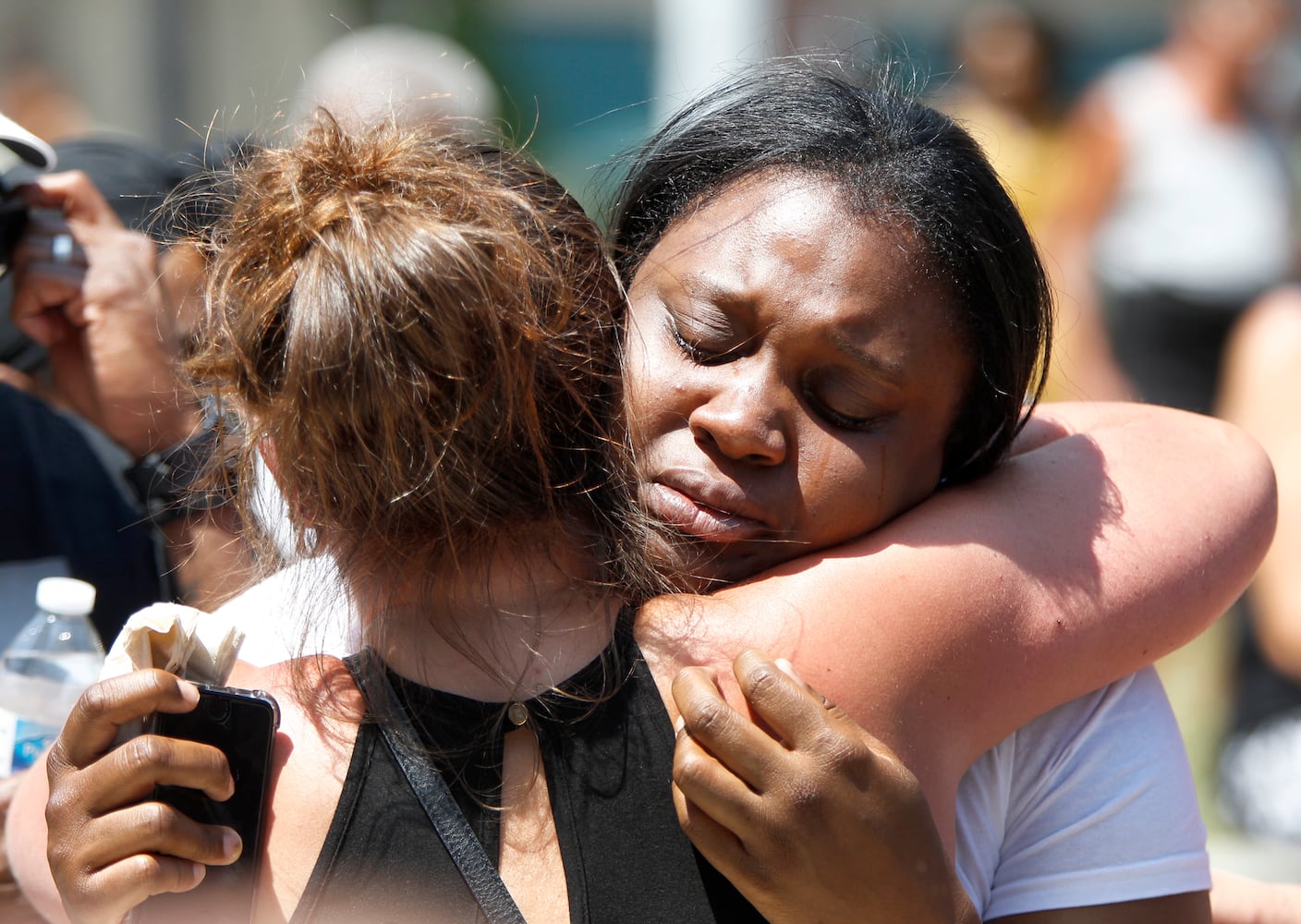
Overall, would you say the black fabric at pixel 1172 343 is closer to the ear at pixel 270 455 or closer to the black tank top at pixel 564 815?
the black tank top at pixel 564 815

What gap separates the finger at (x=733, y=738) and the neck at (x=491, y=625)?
147 mm

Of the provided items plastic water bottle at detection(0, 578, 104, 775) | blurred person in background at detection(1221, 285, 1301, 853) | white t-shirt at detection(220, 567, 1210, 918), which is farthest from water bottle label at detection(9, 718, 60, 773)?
blurred person in background at detection(1221, 285, 1301, 853)

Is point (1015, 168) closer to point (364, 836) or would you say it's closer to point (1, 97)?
point (364, 836)

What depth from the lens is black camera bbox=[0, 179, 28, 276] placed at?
218 centimetres

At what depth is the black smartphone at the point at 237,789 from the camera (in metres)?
1.27

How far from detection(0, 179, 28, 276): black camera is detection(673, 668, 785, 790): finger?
5.19ft

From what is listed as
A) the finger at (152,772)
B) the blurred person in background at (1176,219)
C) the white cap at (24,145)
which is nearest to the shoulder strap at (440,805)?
the finger at (152,772)

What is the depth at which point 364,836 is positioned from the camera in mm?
1237

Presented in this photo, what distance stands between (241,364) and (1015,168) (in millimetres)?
5206

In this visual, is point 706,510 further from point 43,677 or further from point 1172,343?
point 1172,343

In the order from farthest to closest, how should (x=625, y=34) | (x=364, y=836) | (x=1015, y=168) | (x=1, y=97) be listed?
(x=625, y=34), (x=1, y=97), (x=1015, y=168), (x=364, y=836)

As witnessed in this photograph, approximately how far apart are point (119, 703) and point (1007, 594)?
0.92 meters

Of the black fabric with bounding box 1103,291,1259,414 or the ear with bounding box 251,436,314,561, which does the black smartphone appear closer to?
the ear with bounding box 251,436,314,561

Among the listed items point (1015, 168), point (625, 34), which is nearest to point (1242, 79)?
point (1015, 168)
